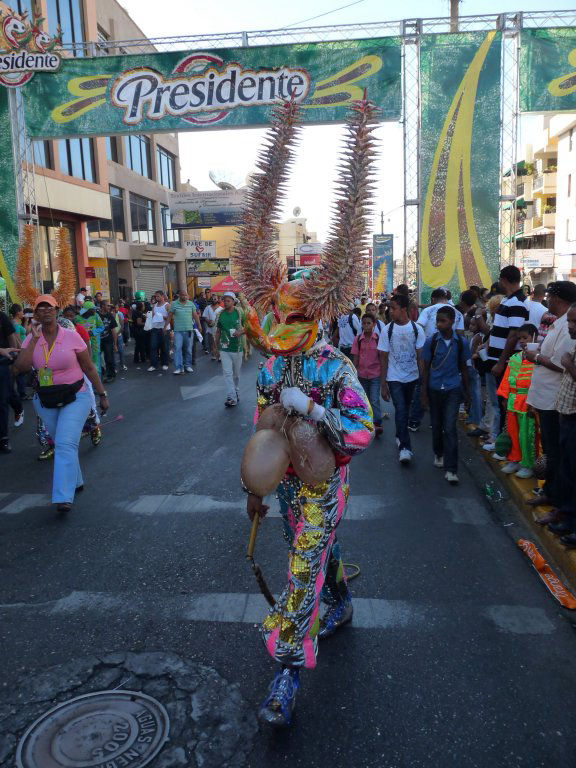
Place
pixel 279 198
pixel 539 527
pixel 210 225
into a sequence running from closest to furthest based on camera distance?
pixel 279 198 < pixel 539 527 < pixel 210 225

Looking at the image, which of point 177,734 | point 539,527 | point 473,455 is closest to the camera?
point 177,734

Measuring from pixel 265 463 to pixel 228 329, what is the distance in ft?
25.4

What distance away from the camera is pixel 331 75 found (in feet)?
40.4

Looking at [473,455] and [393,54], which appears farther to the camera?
[393,54]

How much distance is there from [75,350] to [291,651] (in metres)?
3.81

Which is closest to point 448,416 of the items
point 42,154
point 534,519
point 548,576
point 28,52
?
point 534,519

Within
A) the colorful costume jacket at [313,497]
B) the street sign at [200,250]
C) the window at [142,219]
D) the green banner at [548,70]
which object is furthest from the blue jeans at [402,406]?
the window at [142,219]

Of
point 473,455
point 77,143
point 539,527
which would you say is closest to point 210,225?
point 77,143

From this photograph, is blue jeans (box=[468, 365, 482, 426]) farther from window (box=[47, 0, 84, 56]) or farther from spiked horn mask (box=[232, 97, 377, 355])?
window (box=[47, 0, 84, 56])

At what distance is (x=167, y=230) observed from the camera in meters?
38.0

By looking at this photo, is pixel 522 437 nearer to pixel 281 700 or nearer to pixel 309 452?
pixel 309 452

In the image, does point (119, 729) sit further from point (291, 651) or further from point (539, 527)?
point (539, 527)

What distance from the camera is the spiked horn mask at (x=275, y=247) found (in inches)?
98.7

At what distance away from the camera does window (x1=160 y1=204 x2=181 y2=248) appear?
1464 inches
